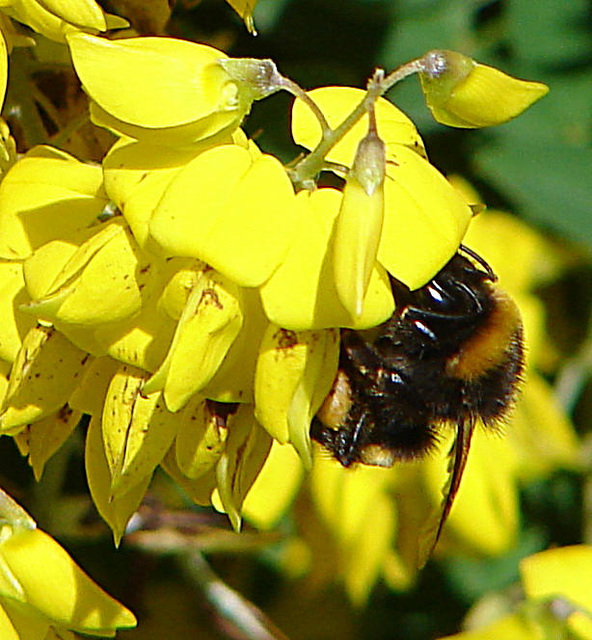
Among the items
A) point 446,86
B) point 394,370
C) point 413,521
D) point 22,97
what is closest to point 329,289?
point 446,86

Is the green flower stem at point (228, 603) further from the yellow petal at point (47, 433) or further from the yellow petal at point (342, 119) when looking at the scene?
the yellow petal at point (342, 119)

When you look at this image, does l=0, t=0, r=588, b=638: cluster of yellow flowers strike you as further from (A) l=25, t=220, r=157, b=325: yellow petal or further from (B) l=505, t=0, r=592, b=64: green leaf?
(B) l=505, t=0, r=592, b=64: green leaf

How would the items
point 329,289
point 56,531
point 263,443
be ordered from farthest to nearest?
point 56,531 → point 263,443 → point 329,289

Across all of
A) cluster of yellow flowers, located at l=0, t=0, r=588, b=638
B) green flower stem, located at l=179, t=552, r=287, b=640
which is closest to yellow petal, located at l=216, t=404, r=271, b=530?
cluster of yellow flowers, located at l=0, t=0, r=588, b=638

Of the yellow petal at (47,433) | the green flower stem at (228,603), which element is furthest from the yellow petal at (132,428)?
the green flower stem at (228,603)

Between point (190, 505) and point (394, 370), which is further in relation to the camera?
point (190, 505)

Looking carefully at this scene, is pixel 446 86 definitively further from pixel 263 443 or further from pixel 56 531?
pixel 56 531
